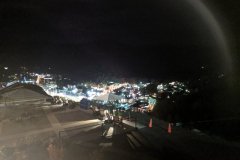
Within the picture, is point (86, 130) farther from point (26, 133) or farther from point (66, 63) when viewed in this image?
point (66, 63)

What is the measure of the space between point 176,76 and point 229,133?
108ft

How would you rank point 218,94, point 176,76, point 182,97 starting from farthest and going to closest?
1. point 176,76
2. point 182,97
3. point 218,94

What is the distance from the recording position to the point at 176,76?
46156 mm

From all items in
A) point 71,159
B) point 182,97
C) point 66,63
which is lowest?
point 71,159

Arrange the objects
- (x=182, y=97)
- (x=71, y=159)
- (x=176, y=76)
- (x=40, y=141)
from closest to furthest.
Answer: (x=71, y=159) < (x=40, y=141) < (x=182, y=97) < (x=176, y=76)

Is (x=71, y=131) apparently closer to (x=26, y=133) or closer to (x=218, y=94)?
(x=26, y=133)

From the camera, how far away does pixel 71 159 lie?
10000 millimetres

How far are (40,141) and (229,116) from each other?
8956mm

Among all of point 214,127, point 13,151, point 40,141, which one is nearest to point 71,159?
point 13,151

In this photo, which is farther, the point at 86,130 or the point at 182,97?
the point at 182,97

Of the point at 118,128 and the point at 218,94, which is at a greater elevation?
the point at 218,94

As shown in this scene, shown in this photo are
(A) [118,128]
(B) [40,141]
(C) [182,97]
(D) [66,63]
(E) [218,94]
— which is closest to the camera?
(B) [40,141]

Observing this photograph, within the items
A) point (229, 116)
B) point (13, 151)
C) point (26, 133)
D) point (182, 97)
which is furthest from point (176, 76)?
point (13, 151)

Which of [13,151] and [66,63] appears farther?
[66,63]
